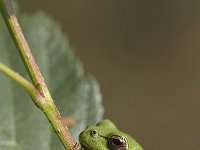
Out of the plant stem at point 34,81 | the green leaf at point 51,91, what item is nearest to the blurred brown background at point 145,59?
the green leaf at point 51,91

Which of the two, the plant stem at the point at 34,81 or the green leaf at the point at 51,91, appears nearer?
the plant stem at the point at 34,81

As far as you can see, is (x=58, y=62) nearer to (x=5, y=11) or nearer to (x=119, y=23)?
(x=5, y=11)

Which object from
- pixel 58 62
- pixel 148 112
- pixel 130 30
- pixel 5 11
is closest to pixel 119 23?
pixel 130 30

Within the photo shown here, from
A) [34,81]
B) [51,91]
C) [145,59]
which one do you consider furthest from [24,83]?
[145,59]

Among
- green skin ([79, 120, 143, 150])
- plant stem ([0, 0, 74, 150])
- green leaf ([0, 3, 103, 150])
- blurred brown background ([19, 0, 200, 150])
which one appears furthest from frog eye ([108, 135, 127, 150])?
blurred brown background ([19, 0, 200, 150])

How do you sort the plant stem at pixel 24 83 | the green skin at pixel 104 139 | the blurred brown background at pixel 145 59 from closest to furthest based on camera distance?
the plant stem at pixel 24 83, the green skin at pixel 104 139, the blurred brown background at pixel 145 59

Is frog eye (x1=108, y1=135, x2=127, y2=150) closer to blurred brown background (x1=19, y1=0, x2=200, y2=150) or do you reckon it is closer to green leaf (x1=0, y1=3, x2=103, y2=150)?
green leaf (x1=0, y1=3, x2=103, y2=150)

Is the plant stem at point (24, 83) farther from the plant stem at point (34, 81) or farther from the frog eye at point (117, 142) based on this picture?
the frog eye at point (117, 142)
